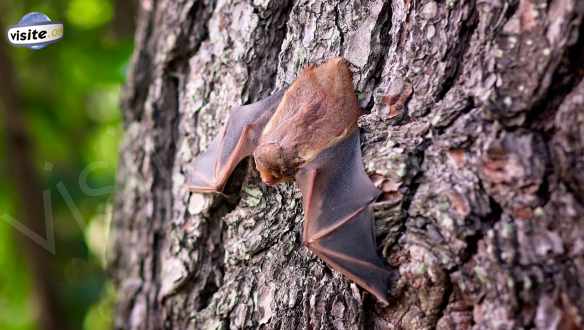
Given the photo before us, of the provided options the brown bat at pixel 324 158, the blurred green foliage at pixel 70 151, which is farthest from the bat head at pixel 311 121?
the blurred green foliage at pixel 70 151

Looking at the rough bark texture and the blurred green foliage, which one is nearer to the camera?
the rough bark texture

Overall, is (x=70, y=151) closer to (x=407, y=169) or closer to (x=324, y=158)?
(x=324, y=158)

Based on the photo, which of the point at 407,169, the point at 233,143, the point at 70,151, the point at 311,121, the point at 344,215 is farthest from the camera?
the point at 70,151

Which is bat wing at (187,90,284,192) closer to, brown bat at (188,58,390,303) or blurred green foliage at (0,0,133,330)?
brown bat at (188,58,390,303)


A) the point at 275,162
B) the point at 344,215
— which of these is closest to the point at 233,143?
the point at 275,162

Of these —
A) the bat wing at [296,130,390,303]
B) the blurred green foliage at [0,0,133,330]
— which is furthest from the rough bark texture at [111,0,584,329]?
the blurred green foliage at [0,0,133,330]

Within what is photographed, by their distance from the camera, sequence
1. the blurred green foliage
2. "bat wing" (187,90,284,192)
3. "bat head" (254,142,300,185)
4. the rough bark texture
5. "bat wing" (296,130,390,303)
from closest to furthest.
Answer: the rough bark texture < "bat wing" (296,130,390,303) < "bat head" (254,142,300,185) < "bat wing" (187,90,284,192) < the blurred green foliage
